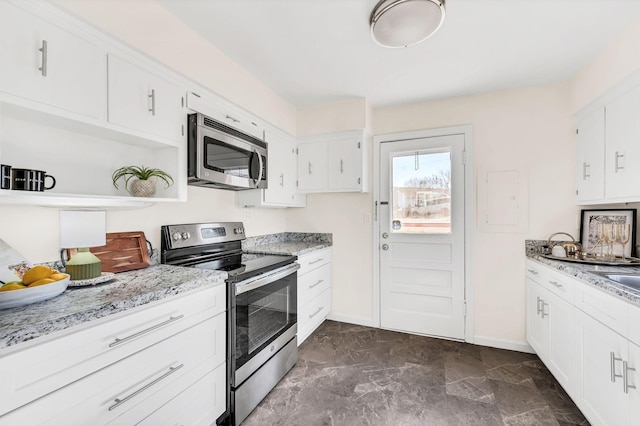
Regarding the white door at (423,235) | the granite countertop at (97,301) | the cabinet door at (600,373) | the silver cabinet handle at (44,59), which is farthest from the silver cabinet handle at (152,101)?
the cabinet door at (600,373)

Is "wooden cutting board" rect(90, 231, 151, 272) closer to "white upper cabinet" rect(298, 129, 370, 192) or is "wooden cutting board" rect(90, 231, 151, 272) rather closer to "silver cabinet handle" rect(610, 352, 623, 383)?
"white upper cabinet" rect(298, 129, 370, 192)

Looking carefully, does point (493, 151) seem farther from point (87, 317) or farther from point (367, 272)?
point (87, 317)

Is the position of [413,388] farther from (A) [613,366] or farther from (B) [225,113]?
(B) [225,113]

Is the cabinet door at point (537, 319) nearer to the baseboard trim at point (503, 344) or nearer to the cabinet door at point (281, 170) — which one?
the baseboard trim at point (503, 344)

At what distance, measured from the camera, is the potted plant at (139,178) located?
5.23 ft

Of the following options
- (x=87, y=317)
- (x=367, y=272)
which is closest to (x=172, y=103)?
(x=87, y=317)

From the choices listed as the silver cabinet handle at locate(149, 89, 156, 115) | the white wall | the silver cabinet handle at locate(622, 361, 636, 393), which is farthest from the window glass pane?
the silver cabinet handle at locate(149, 89, 156, 115)

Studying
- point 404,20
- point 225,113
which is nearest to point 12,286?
point 225,113

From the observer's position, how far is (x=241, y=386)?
1.67 m

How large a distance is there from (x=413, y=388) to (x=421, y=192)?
180 centimetres

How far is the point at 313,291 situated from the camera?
110 inches

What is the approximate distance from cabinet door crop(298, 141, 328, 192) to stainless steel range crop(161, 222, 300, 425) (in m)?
1.01

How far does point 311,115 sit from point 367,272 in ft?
6.17

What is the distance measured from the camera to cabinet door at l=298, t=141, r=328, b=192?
3.07 m
